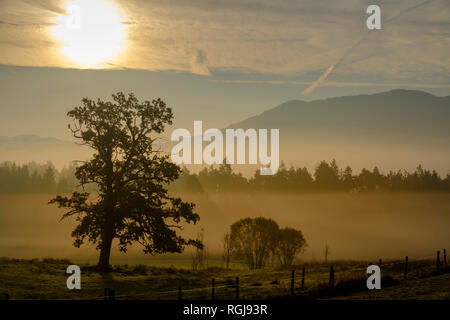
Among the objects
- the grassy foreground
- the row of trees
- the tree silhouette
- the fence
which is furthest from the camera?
the row of trees

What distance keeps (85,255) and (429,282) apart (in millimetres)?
140685

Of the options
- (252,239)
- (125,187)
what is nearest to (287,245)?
(252,239)

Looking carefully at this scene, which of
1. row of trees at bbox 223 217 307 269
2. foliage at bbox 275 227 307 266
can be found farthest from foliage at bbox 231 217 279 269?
foliage at bbox 275 227 307 266

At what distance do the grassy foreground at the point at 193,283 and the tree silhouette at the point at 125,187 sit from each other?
303 cm

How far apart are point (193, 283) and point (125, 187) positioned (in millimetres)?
12665

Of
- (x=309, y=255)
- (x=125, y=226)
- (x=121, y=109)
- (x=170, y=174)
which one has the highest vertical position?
(x=121, y=109)

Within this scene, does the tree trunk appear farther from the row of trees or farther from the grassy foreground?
the row of trees

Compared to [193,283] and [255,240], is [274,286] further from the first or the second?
[255,240]

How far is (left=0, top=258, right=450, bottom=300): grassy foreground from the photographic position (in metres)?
34.6

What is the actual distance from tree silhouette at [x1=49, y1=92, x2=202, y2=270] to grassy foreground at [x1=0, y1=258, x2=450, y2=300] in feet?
9.95

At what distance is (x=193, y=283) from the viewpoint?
43656 mm

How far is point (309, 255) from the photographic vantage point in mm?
186250
